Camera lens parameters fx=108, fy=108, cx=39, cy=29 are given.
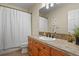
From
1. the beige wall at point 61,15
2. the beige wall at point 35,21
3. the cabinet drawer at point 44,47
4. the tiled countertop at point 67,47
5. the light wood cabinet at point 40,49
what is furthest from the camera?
the beige wall at point 35,21

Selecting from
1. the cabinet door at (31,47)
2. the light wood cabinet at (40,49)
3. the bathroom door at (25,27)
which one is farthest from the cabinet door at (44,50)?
the bathroom door at (25,27)

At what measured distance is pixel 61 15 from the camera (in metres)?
2.38

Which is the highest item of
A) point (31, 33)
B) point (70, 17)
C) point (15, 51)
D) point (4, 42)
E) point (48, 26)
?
point (70, 17)

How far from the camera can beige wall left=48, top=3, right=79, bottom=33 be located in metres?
2.24

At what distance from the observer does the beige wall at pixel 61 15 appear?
224cm

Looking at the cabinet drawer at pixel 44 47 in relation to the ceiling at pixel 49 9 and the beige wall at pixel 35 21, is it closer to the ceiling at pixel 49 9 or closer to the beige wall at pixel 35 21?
the beige wall at pixel 35 21

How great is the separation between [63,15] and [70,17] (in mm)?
161

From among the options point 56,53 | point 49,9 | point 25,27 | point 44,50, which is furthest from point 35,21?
point 56,53

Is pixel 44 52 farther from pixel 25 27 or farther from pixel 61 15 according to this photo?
pixel 61 15

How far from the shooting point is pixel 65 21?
90.7 inches

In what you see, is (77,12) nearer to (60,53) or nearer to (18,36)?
(60,53)

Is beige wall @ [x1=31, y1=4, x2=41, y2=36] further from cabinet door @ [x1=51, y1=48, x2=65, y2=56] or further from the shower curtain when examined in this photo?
cabinet door @ [x1=51, y1=48, x2=65, y2=56]

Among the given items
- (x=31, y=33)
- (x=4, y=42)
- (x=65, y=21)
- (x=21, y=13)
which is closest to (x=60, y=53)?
(x=65, y=21)

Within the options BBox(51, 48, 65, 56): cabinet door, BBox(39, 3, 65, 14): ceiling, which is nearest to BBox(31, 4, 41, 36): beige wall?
BBox(39, 3, 65, 14): ceiling
